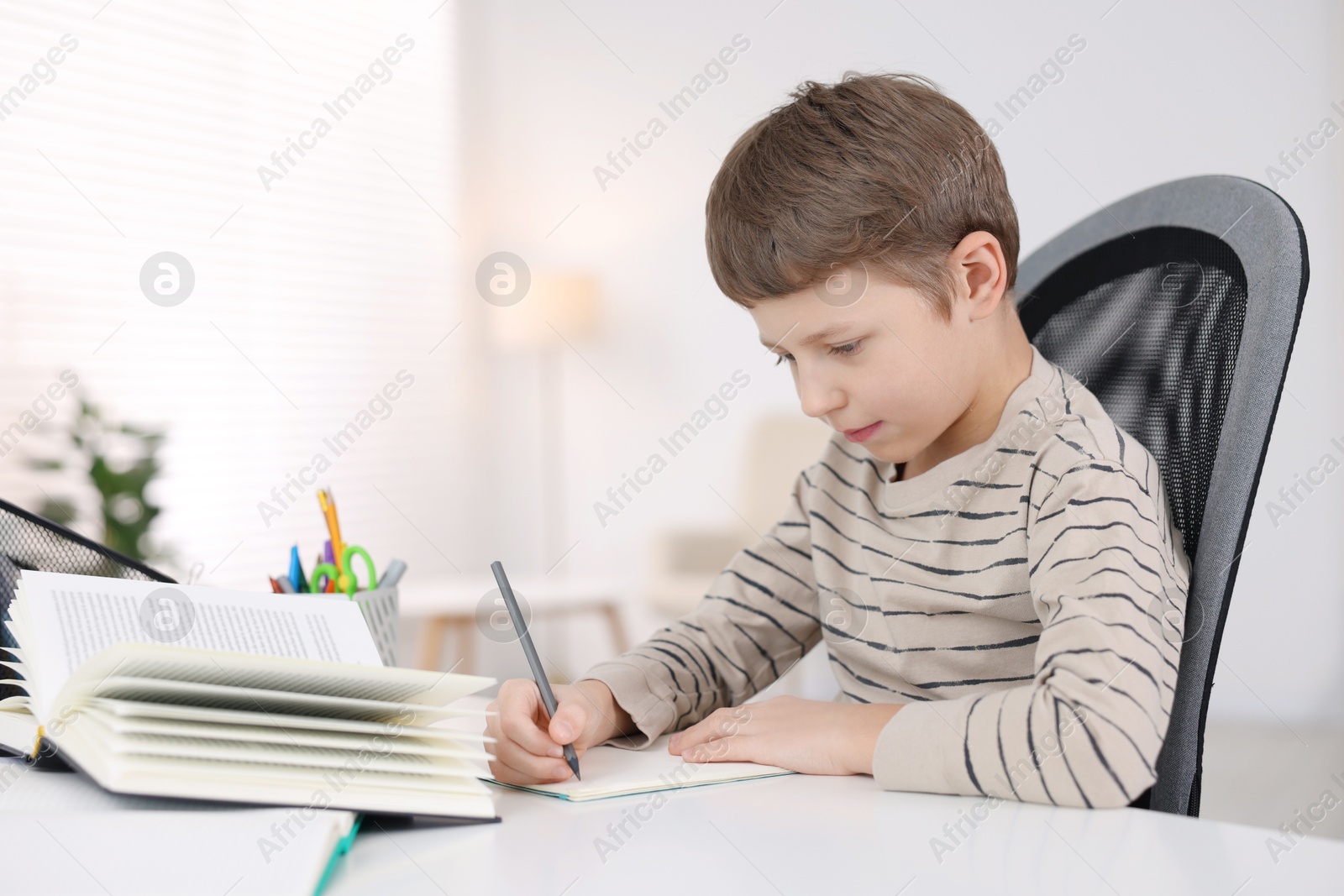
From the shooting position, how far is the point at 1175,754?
1.97 feet

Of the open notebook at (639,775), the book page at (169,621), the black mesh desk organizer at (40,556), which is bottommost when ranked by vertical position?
the black mesh desk organizer at (40,556)

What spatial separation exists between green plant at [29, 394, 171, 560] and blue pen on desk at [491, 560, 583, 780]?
1.89 m

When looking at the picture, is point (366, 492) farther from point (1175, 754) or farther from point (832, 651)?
point (1175, 754)

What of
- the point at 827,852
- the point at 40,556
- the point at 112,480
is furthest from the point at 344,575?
the point at 112,480

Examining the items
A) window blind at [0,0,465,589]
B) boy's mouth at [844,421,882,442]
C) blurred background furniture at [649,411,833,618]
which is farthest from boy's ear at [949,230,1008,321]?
window blind at [0,0,465,589]

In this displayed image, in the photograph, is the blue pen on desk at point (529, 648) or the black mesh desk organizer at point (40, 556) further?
the black mesh desk organizer at point (40, 556)

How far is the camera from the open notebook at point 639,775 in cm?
53

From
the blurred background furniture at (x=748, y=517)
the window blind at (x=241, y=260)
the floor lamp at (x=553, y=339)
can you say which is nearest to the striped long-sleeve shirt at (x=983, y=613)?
the blurred background furniture at (x=748, y=517)

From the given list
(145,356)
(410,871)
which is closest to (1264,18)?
(410,871)

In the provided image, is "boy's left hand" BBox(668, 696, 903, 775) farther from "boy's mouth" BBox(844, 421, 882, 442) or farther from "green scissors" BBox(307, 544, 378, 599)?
"green scissors" BBox(307, 544, 378, 599)

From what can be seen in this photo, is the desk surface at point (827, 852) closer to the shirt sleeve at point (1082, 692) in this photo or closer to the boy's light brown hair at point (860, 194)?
the shirt sleeve at point (1082, 692)

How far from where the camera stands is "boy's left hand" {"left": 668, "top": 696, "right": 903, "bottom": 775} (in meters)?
0.56

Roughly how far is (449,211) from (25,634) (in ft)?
8.89

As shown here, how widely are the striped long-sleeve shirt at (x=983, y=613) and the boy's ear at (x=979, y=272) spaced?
6 cm
